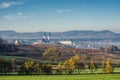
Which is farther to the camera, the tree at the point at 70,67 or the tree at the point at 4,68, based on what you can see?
the tree at the point at 70,67

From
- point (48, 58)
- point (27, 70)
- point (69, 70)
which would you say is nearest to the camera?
point (27, 70)

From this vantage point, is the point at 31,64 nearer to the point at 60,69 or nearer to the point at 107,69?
the point at 60,69

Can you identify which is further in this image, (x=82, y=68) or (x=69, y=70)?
(x=82, y=68)

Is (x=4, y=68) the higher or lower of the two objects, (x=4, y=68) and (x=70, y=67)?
the higher

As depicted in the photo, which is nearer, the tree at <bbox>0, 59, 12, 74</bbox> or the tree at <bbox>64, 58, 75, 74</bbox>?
the tree at <bbox>0, 59, 12, 74</bbox>

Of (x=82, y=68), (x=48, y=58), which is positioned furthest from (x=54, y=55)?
(x=82, y=68)

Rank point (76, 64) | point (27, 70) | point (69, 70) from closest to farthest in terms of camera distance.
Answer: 1. point (27, 70)
2. point (69, 70)
3. point (76, 64)

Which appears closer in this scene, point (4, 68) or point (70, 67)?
point (4, 68)

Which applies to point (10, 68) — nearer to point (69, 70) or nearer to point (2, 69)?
point (2, 69)

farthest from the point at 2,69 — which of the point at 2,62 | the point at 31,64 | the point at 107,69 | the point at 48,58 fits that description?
the point at 48,58
